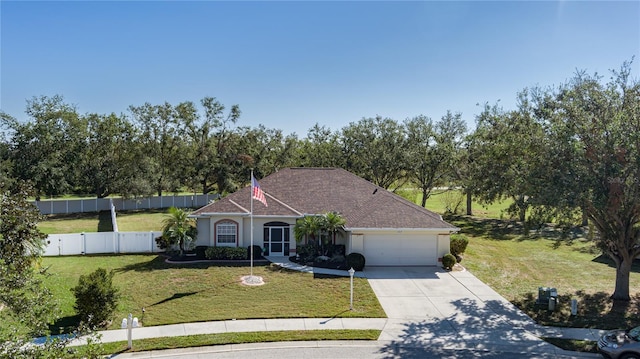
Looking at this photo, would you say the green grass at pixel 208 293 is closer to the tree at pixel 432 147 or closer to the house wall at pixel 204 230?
the house wall at pixel 204 230

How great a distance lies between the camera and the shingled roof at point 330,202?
25.4m

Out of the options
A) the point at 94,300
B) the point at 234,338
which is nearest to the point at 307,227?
the point at 234,338

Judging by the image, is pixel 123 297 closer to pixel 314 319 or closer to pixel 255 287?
pixel 255 287

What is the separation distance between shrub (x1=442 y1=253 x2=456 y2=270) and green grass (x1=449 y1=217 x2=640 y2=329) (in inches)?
50.6

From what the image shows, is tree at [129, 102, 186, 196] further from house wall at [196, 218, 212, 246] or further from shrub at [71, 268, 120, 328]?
shrub at [71, 268, 120, 328]

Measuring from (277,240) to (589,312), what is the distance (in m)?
16.6

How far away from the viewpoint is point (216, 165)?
166 feet

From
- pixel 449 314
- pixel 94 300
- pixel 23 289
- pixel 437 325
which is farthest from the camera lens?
pixel 449 314

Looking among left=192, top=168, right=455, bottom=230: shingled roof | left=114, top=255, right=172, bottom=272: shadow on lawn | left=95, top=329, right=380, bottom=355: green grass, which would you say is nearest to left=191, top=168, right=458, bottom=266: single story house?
left=192, top=168, right=455, bottom=230: shingled roof

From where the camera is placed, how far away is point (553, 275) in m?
23.8

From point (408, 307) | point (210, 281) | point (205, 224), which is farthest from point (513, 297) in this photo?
point (205, 224)

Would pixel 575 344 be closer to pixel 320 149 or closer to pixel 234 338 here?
pixel 234 338

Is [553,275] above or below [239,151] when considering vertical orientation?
below

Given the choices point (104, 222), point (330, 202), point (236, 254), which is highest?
point (330, 202)
